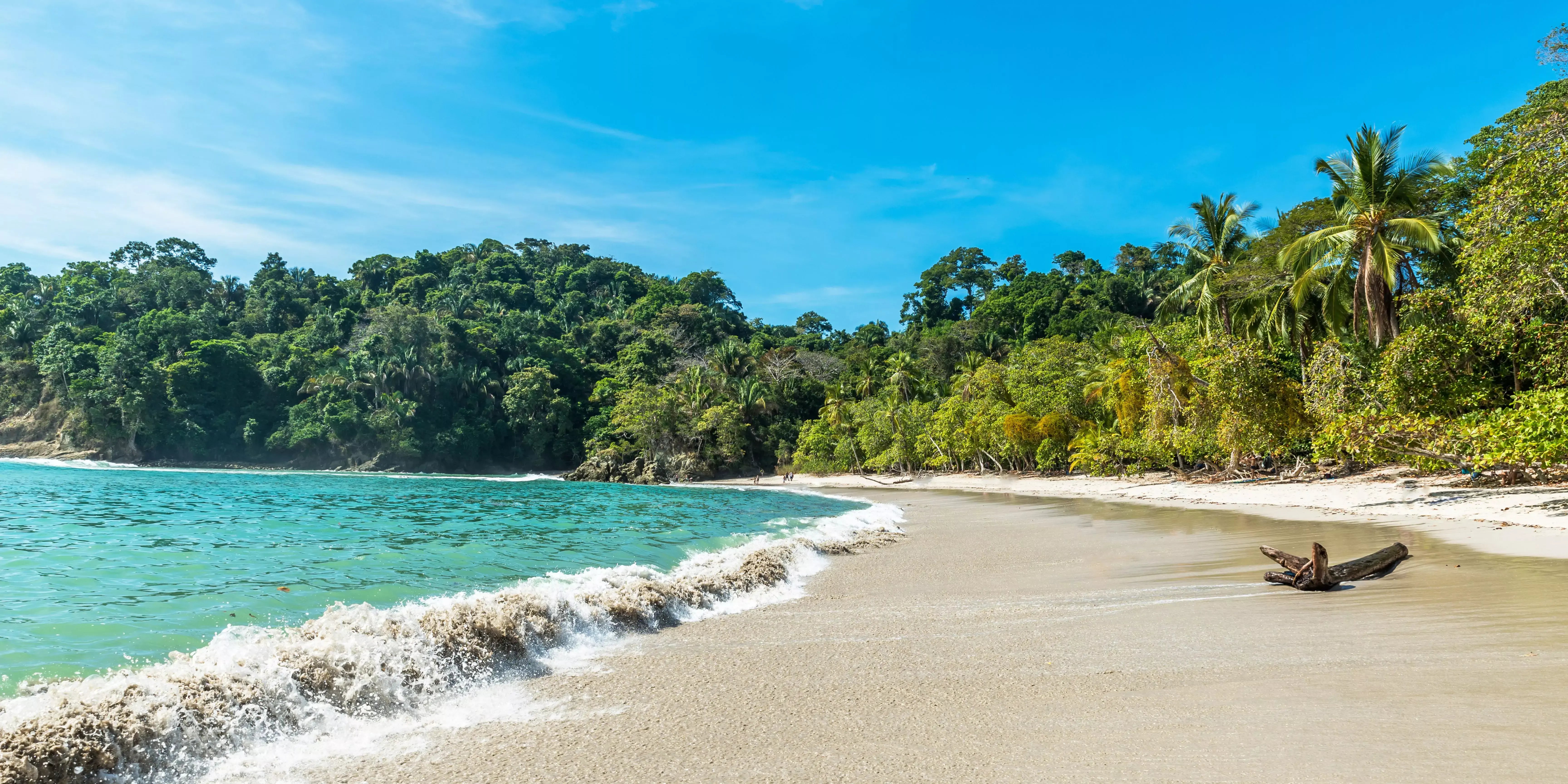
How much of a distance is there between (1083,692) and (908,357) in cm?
5745

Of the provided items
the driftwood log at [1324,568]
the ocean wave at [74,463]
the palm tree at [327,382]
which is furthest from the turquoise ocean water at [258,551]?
the palm tree at [327,382]

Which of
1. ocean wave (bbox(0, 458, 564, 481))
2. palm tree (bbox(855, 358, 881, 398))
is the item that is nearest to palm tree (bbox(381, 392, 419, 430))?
ocean wave (bbox(0, 458, 564, 481))

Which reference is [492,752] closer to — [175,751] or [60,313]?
[175,751]

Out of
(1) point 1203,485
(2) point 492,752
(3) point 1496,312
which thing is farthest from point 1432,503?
(2) point 492,752

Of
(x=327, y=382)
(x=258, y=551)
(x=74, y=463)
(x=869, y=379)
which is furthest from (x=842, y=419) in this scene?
(x=74, y=463)

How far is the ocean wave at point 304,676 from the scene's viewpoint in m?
3.57

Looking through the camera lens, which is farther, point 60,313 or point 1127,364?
point 60,313

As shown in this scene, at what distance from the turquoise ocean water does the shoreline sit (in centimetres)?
1118

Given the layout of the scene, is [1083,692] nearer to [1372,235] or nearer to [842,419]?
[1372,235]

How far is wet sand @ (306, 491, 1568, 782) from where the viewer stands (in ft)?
11.3

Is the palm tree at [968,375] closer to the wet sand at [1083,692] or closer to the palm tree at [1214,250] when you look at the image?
the palm tree at [1214,250]

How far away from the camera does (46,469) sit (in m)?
47.5

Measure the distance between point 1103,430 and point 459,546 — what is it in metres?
32.4

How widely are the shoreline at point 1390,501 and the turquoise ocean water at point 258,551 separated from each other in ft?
36.7
